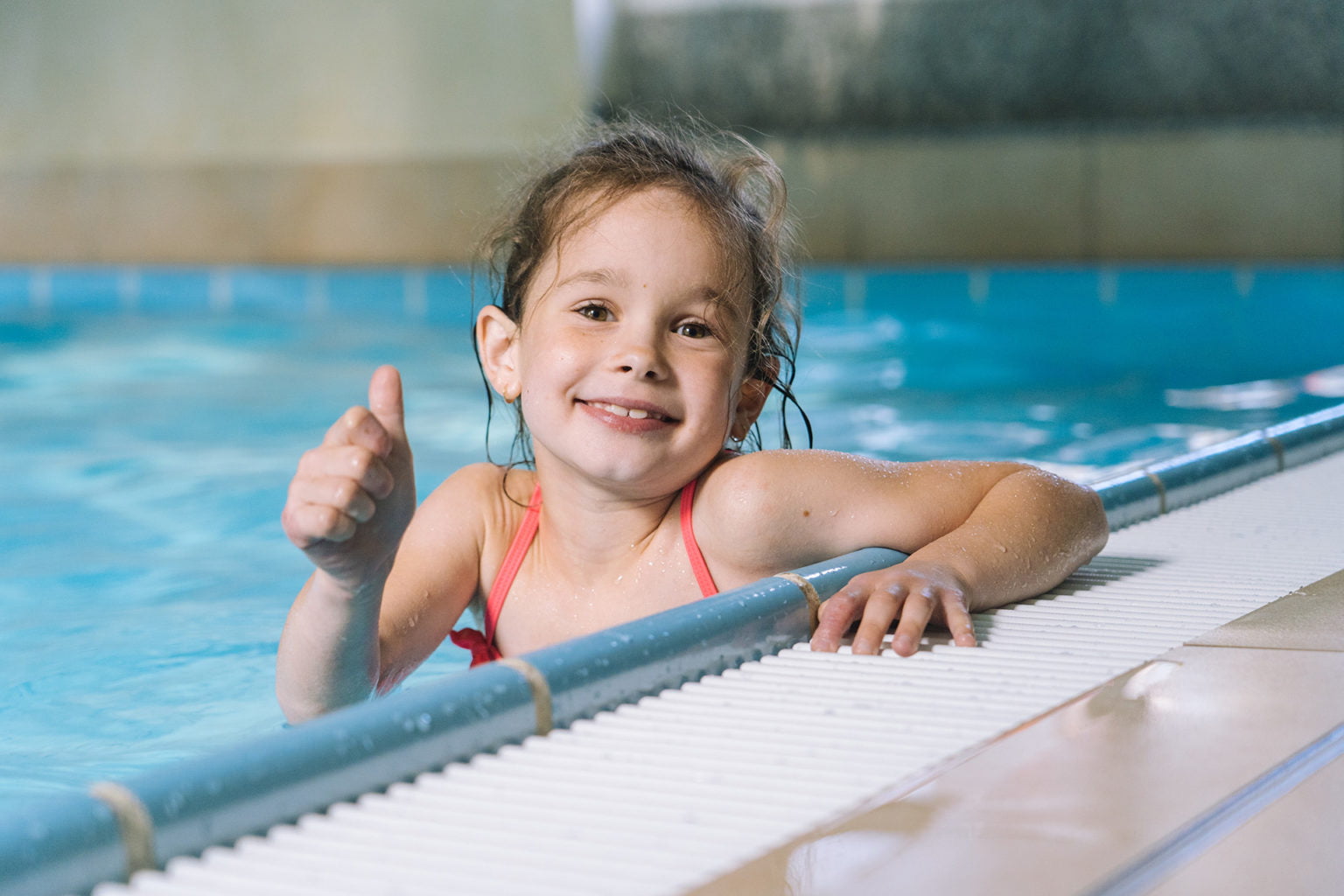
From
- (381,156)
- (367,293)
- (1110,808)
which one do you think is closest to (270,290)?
(367,293)

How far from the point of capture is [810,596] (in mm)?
1544

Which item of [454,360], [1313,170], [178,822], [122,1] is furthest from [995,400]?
[122,1]

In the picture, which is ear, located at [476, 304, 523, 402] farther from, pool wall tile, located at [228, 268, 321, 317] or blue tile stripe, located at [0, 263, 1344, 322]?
pool wall tile, located at [228, 268, 321, 317]

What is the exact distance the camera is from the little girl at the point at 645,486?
1.69m

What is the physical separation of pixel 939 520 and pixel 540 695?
78 cm

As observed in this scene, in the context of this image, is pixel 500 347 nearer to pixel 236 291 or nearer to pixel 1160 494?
pixel 1160 494

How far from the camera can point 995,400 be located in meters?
5.81

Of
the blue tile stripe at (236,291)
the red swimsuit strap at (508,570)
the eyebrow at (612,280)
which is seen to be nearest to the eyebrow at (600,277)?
the eyebrow at (612,280)

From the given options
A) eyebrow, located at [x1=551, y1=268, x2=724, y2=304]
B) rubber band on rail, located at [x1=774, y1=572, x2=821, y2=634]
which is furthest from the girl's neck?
rubber band on rail, located at [x1=774, y1=572, x2=821, y2=634]

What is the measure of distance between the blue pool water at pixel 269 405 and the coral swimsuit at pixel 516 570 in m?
0.66

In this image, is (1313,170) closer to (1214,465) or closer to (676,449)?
(1214,465)

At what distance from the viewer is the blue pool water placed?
9.42ft

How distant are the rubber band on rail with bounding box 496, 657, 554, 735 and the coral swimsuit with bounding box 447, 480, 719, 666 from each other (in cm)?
68

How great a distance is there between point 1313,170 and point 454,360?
466 centimetres
